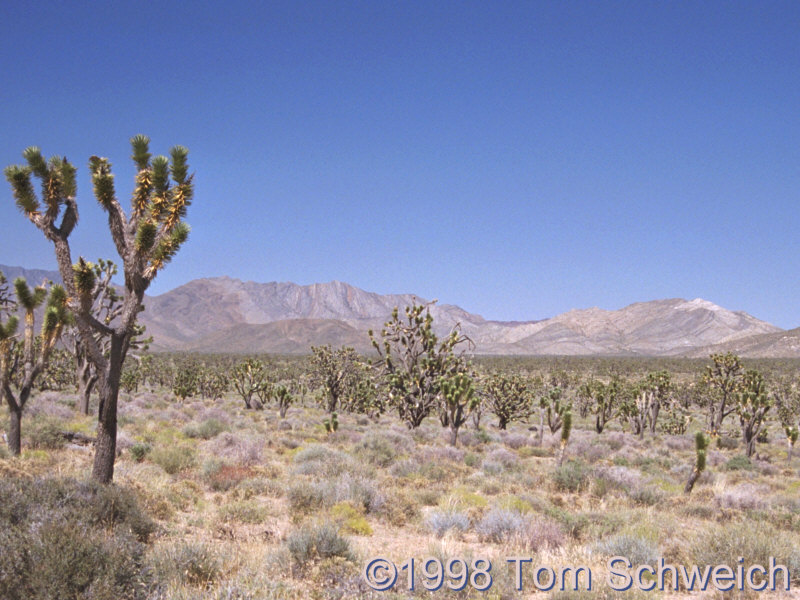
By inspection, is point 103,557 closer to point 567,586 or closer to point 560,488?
point 567,586

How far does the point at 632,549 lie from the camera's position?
7.70m

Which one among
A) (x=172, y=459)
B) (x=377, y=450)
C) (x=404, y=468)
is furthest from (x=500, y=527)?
(x=172, y=459)

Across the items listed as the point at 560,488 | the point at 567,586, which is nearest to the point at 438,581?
the point at 567,586

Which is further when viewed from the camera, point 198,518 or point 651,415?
point 651,415

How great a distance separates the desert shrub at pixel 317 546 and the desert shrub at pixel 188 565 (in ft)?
3.19

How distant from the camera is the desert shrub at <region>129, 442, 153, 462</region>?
13422mm

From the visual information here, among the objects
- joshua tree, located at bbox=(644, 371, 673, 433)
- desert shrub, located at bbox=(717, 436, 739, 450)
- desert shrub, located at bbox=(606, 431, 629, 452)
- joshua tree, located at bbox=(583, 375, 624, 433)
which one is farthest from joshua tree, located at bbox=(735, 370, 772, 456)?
joshua tree, located at bbox=(583, 375, 624, 433)

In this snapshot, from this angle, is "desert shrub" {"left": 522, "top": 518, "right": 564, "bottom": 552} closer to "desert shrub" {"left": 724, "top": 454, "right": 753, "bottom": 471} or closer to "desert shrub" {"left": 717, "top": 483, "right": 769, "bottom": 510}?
"desert shrub" {"left": 717, "top": 483, "right": 769, "bottom": 510}

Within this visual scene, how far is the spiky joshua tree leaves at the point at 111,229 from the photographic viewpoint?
888 cm

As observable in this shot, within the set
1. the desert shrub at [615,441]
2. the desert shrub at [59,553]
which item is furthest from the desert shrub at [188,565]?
the desert shrub at [615,441]

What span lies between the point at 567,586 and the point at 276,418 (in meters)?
22.8

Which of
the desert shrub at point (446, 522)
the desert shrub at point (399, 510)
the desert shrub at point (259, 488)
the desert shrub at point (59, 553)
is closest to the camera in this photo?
the desert shrub at point (59, 553)

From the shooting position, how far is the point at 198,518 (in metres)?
8.89

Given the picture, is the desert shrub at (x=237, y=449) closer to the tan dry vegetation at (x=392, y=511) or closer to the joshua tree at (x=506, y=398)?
the tan dry vegetation at (x=392, y=511)
